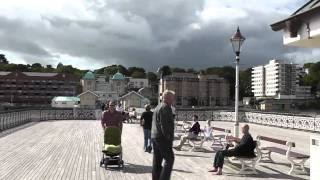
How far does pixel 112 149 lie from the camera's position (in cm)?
1241

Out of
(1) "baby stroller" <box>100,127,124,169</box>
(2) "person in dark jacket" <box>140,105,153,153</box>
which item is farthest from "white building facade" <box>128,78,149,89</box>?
(1) "baby stroller" <box>100,127,124,169</box>

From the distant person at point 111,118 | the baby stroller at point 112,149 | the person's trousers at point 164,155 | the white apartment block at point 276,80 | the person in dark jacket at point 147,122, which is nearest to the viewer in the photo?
the person's trousers at point 164,155

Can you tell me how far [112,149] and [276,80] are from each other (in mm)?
175435

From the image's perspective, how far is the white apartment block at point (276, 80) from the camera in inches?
7067

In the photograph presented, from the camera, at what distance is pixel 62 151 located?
1614 centimetres

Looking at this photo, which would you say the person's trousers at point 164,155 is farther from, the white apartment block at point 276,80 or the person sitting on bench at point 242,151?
the white apartment block at point 276,80

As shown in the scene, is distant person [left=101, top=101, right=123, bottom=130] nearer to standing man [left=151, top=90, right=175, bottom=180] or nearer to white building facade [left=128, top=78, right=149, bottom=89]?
standing man [left=151, top=90, right=175, bottom=180]

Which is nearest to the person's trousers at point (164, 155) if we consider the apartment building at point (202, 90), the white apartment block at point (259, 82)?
the apartment building at point (202, 90)

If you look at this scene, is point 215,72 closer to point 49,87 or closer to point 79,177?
point 49,87

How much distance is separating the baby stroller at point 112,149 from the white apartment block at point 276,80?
6572 inches

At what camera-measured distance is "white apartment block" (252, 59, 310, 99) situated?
17950 cm

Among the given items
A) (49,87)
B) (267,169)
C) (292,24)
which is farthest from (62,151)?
(49,87)

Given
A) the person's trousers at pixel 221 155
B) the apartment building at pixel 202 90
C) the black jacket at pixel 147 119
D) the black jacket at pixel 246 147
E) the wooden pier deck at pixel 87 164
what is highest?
the apartment building at pixel 202 90

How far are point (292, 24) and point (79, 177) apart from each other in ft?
20.0
